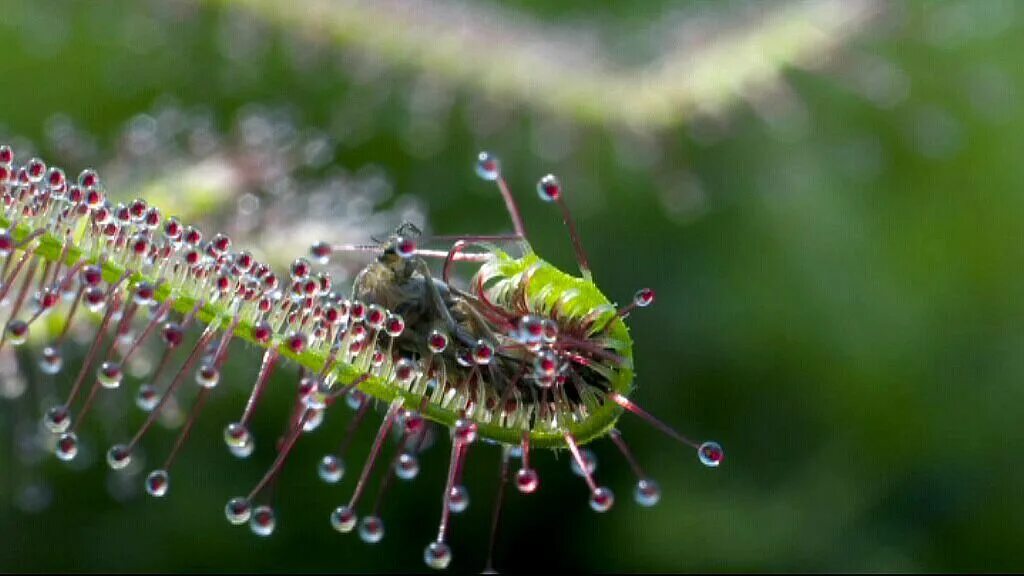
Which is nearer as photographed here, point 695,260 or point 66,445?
point 66,445

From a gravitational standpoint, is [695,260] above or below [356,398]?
above

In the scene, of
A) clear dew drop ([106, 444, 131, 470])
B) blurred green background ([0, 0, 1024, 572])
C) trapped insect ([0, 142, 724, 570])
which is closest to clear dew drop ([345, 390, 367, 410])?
trapped insect ([0, 142, 724, 570])

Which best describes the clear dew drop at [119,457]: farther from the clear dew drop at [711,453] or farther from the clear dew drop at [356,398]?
the clear dew drop at [711,453]

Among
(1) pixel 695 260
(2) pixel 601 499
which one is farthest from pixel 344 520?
(1) pixel 695 260

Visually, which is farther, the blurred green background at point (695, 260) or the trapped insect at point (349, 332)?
the blurred green background at point (695, 260)

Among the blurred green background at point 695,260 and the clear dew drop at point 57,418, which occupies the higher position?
the blurred green background at point 695,260

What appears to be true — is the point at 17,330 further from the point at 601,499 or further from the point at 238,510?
the point at 601,499

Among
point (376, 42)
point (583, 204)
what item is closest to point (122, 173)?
point (376, 42)

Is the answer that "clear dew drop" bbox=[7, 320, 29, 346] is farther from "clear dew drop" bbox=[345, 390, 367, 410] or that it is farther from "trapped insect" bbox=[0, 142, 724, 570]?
"clear dew drop" bbox=[345, 390, 367, 410]

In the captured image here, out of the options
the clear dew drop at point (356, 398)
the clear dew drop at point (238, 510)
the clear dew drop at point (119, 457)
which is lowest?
the clear dew drop at point (238, 510)

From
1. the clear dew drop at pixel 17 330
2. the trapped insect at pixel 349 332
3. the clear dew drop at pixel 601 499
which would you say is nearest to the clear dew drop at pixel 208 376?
the trapped insect at pixel 349 332
